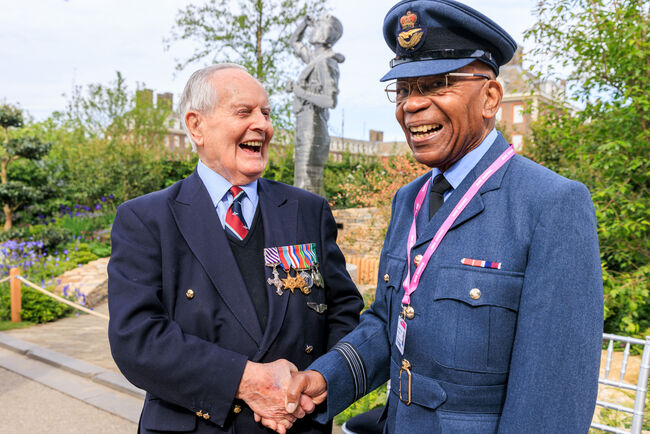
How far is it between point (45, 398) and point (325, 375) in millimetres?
4353

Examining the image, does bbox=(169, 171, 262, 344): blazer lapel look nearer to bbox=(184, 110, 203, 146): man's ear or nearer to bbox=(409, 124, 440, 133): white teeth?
bbox=(184, 110, 203, 146): man's ear

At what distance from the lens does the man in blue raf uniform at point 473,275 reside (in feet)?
4.67

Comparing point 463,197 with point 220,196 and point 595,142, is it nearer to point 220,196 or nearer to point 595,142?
point 220,196

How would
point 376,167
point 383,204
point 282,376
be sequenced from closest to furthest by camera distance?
point 282,376, point 383,204, point 376,167

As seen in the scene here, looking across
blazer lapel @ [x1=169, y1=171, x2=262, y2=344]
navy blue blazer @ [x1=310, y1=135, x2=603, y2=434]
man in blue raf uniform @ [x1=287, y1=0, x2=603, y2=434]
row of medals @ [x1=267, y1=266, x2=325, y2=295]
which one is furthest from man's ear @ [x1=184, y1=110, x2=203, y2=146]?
navy blue blazer @ [x1=310, y1=135, x2=603, y2=434]

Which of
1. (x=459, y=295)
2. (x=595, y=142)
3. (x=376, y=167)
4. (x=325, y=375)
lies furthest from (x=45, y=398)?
(x=376, y=167)

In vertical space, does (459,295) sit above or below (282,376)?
above

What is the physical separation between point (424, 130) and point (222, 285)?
97 centimetres

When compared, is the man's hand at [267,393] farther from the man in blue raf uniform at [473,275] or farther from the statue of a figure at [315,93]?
the statue of a figure at [315,93]

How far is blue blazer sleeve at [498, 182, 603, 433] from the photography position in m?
1.41

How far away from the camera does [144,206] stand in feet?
6.93

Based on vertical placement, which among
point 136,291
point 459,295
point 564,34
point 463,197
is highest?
point 564,34

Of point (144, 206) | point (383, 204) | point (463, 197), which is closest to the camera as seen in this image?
point (463, 197)

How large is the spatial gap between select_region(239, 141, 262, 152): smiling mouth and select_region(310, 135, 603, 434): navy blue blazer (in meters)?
0.83
